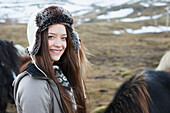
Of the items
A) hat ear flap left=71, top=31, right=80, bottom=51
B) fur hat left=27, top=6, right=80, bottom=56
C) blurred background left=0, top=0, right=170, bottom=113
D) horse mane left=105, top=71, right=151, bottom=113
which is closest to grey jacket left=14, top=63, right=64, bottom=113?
fur hat left=27, top=6, right=80, bottom=56

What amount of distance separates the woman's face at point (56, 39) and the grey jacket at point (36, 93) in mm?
195

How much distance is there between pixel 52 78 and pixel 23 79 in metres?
0.20

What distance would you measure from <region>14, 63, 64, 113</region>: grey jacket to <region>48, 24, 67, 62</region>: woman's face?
195mm

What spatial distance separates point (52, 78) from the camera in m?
1.27

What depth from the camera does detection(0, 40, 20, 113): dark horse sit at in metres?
4.12

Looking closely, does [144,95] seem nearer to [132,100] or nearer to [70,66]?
[132,100]

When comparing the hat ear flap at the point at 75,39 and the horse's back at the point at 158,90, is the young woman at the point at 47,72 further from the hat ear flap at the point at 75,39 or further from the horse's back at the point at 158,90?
the horse's back at the point at 158,90

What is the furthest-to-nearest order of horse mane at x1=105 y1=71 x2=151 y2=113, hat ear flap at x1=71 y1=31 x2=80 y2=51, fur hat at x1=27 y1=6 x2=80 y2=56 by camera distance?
horse mane at x1=105 y1=71 x2=151 y2=113 → hat ear flap at x1=71 y1=31 x2=80 y2=51 → fur hat at x1=27 y1=6 x2=80 y2=56

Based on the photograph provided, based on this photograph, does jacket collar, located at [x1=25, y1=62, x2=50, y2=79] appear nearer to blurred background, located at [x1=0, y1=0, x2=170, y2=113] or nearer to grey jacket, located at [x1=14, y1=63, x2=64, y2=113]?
grey jacket, located at [x1=14, y1=63, x2=64, y2=113]

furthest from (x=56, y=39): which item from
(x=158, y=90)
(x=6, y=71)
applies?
(x=6, y=71)

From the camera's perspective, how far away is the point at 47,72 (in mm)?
1283

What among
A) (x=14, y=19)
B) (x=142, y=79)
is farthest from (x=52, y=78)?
(x=14, y=19)

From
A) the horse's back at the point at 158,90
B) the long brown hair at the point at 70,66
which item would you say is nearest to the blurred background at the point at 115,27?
the horse's back at the point at 158,90

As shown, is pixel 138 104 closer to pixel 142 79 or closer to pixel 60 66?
pixel 142 79
